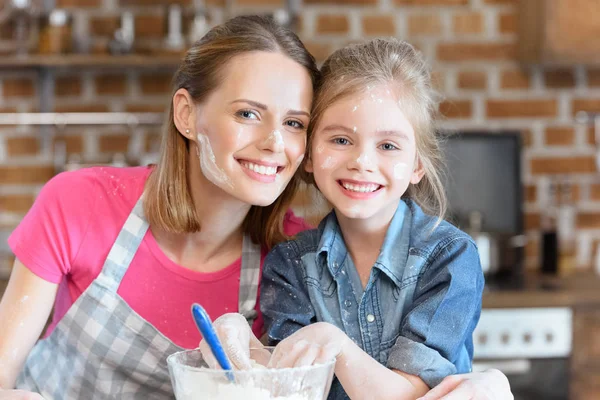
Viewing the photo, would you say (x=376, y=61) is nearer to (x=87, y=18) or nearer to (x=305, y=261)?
(x=305, y=261)

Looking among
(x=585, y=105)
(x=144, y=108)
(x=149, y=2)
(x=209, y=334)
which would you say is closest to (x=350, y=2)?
(x=149, y=2)

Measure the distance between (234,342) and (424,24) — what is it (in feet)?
6.28

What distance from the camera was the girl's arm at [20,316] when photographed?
4.34 ft

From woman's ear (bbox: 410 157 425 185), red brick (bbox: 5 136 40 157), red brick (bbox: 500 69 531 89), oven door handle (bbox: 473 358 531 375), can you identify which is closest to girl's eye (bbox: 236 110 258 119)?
woman's ear (bbox: 410 157 425 185)

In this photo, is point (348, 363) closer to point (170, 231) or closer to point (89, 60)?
point (170, 231)

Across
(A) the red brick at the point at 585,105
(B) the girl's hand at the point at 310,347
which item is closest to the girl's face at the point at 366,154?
(B) the girl's hand at the point at 310,347

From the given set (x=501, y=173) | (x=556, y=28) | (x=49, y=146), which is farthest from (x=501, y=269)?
(x=49, y=146)

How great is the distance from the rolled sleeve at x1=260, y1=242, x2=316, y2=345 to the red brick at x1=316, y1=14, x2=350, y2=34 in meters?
1.51

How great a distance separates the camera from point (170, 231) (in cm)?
145

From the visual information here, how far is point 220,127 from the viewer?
1.32 meters

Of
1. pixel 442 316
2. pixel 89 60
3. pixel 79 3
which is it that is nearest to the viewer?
pixel 442 316

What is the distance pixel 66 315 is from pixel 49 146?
52.8 inches

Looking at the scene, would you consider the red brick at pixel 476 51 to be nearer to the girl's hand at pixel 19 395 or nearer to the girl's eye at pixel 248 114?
the girl's eye at pixel 248 114

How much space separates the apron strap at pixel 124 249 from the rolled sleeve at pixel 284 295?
0.24 metres
